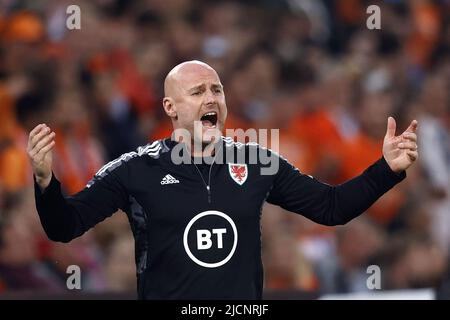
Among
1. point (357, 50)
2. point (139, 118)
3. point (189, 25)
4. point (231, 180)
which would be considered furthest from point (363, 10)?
point (231, 180)

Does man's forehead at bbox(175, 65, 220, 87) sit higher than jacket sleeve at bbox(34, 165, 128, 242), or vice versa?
man's forehead at bbox(175, 65, 220, 87)

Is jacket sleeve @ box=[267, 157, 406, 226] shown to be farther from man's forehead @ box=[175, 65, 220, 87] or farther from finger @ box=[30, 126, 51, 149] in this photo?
finger @ box=[30, 126, 51, 149]

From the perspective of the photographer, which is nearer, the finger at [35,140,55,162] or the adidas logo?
the finger at [35,140,55,162]

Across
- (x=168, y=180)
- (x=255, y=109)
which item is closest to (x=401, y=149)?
(x=168, y=180)

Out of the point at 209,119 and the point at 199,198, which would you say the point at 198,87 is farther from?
the point at 199,198

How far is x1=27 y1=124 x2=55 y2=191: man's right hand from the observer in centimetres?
411

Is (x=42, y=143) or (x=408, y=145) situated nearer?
(x=42, y=143)

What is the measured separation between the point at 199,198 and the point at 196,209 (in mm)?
54

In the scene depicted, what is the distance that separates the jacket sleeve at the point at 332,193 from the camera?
4.47 metres

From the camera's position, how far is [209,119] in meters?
4.67

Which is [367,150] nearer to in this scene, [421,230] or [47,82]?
[421,230]

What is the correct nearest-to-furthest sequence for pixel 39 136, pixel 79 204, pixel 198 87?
pixel 39 136, pixel 79 204, pixel 198 87

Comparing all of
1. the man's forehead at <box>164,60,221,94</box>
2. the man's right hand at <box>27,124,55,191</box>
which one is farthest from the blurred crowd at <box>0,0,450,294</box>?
the man's right hand at <box>27,124,55,191</box>


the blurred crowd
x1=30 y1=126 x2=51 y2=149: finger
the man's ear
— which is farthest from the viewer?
the blurred crowd
